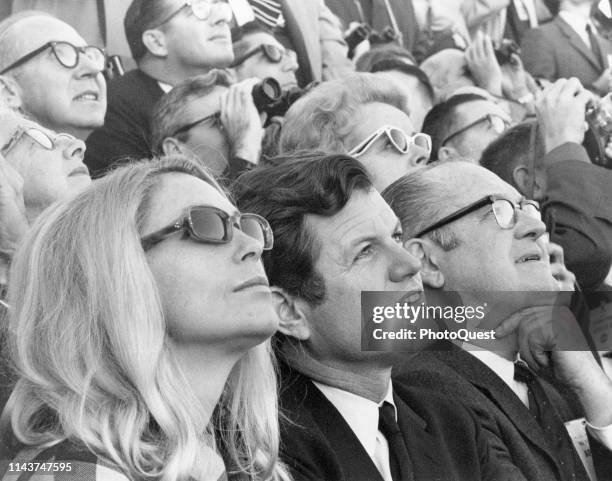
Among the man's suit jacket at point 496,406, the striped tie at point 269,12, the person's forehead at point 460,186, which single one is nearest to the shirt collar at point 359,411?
the man's suit jacket at point 496,406

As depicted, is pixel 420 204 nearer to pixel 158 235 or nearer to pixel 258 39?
pixel 258 39

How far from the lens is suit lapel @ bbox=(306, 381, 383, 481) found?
92.6 inches

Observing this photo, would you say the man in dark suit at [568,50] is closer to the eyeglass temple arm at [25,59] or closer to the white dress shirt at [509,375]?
the white dress shirt at [509,375]

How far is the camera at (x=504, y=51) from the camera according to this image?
413cm

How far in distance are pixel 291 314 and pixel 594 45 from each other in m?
2.10

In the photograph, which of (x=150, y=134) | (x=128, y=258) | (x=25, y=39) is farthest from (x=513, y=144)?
(x=128, y=258)

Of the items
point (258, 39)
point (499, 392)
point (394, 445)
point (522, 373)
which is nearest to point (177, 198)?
point (394, 445)

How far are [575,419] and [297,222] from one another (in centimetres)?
97

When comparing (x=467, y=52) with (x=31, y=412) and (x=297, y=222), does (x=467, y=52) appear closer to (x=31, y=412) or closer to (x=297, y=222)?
(x=297, y=222)

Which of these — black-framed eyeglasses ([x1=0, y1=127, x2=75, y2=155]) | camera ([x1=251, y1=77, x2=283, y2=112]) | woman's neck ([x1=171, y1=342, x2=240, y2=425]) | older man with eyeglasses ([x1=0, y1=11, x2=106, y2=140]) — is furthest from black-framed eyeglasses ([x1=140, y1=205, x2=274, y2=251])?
camera ([x1=251, y1=77, x2=283, y2=112])

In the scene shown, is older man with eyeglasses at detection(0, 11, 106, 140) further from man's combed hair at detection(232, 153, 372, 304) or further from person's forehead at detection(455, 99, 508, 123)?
person's forehead at detection(455, 99, 508, 123)

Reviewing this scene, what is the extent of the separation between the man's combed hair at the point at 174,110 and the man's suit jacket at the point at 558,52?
4.75ft

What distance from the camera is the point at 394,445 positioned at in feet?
7.97

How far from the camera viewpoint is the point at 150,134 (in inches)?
121
